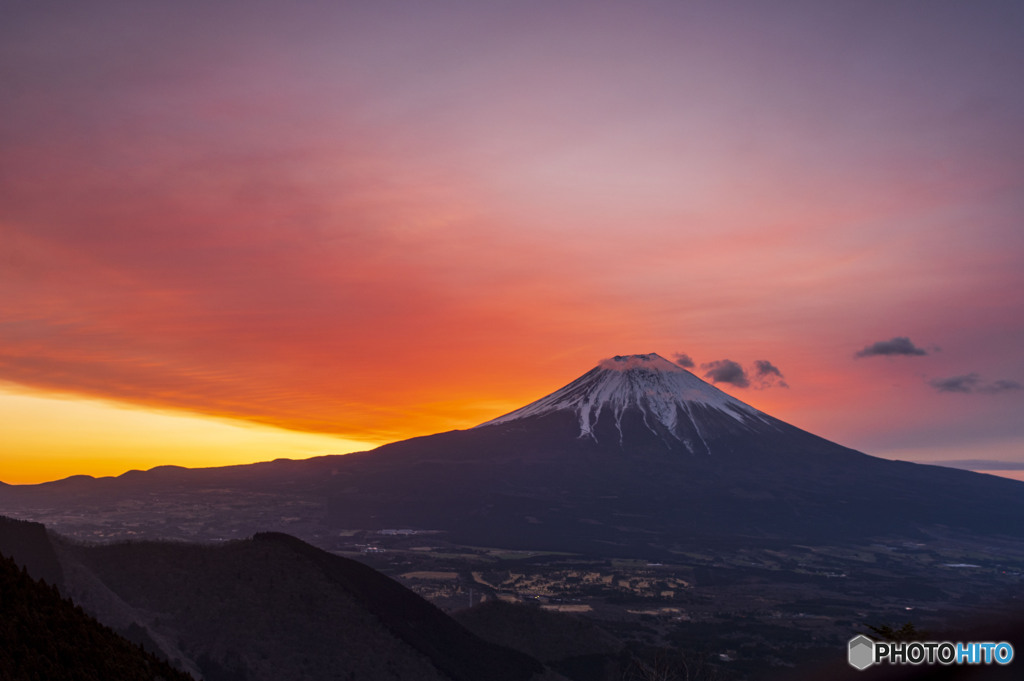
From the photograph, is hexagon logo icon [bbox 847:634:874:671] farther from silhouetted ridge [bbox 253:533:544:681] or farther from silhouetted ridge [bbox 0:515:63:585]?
silhouetted ridge [bbox 0:515:63:585]

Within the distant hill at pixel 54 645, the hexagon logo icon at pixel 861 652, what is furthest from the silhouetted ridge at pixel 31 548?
the hexagon logo icon at pixel 861 652

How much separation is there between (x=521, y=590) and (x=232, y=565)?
9390 cm

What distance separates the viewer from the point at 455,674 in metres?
62.0

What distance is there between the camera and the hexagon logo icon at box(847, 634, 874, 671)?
32016mm

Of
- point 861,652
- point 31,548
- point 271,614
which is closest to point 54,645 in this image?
point 861,652

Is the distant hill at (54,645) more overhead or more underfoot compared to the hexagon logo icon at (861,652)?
more overhead

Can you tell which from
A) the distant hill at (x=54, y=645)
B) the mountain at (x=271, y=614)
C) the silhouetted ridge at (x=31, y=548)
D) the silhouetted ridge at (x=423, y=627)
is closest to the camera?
the distant hill at (x=54, y=645)

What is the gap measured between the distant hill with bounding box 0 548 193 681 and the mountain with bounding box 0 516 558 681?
88.3 feet

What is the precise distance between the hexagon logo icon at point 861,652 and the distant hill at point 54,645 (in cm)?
2549

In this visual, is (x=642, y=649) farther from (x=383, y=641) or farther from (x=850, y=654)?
(x=850, y=654)

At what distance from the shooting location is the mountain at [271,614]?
56.2 m

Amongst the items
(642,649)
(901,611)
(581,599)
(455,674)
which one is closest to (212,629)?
(455,674)

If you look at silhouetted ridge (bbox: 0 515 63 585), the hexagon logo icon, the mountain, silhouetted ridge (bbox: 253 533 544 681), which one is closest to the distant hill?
the hexagon logo icon

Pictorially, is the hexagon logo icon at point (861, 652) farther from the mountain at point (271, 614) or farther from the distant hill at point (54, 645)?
the mountain at point (271, 614)
